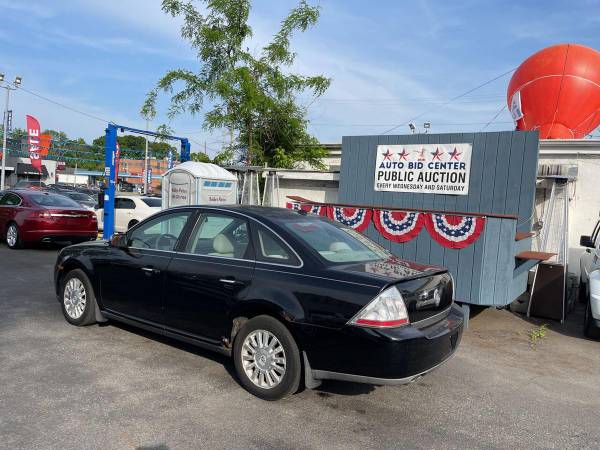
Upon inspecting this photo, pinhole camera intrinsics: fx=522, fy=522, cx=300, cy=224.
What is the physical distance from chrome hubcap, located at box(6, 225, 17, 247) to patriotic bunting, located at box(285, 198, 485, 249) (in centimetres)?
738

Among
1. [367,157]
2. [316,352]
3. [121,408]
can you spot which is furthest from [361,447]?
[367,157]

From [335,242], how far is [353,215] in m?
3.82

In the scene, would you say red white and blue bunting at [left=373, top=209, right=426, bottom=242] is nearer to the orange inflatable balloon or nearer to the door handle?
the door handle

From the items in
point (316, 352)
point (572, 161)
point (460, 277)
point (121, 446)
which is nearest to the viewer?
point (121, 446)

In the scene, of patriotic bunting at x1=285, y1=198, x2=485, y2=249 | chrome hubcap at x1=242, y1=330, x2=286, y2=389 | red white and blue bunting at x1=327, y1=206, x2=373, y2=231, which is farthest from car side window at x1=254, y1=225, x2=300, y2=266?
red white and blue bunting at x1=327, y1=206, x2=373, y2=231

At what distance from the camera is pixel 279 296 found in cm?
408

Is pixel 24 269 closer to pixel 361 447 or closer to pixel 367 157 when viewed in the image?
pixel 367 157

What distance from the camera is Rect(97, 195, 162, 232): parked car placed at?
15.6m

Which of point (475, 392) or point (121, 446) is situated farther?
point (475, 392)

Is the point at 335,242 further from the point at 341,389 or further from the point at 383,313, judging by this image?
the point at 341,389

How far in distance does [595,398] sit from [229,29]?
11942mm

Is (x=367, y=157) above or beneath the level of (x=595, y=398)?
above

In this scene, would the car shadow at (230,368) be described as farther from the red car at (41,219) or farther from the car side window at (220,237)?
the red car at (41,219)

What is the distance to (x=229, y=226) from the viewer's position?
189 inches
